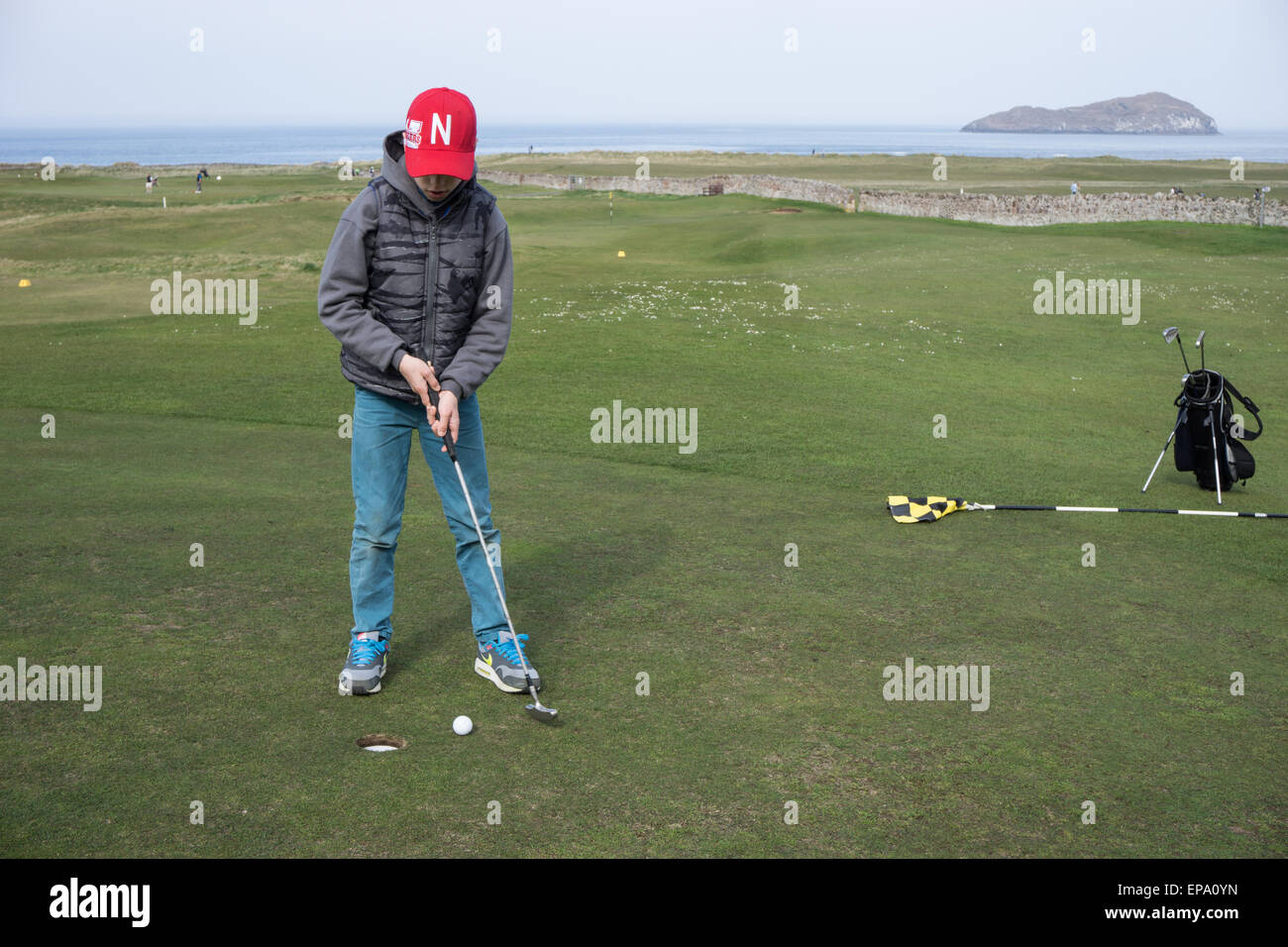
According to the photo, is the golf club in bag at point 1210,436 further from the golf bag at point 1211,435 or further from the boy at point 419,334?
the boy at point 419,334

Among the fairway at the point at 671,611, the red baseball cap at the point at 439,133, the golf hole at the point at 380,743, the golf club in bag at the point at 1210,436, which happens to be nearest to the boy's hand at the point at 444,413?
the red baseball cap at the point at 439,133

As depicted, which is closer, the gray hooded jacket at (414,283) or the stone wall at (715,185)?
the gray hooded jacket at (414,283)

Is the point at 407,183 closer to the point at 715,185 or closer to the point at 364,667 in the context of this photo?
the point at 364,667

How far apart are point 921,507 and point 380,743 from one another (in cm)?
539

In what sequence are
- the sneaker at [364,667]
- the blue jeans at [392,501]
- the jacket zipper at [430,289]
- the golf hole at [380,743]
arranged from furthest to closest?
the blue jeans at [392,501] → the jacket zipper at [430,289] → the sneaker at [364,667] → the golf hole at [380,743]

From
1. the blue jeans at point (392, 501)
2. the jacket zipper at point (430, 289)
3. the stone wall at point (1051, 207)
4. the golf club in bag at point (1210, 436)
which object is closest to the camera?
the jacket zipper at point (430, 289)

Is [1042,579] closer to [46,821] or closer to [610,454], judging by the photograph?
[610,454]

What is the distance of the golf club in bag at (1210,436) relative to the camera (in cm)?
1038

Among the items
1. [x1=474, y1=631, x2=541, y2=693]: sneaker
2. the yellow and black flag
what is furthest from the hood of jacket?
the yellow and black flag

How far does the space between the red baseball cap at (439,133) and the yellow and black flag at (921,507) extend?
4996 millimetres

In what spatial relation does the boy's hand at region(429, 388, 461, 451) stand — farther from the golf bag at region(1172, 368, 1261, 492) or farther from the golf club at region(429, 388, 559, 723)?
the golf bag at region(1172, 368, 1261, 492)

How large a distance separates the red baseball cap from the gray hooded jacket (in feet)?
0.68

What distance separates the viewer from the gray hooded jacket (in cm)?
552
